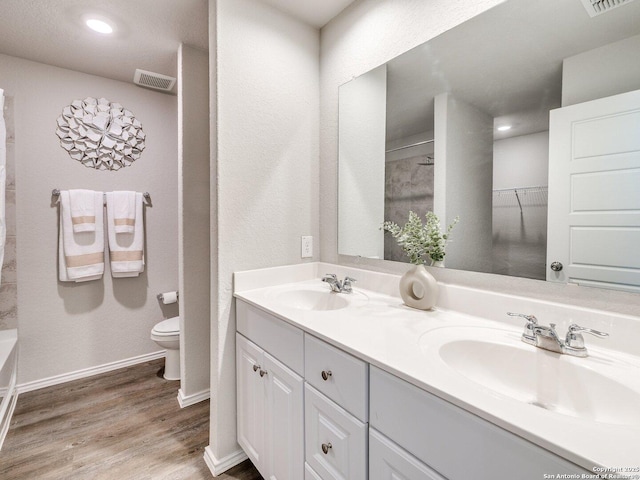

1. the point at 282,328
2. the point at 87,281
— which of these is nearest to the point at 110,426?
the point at 87,281

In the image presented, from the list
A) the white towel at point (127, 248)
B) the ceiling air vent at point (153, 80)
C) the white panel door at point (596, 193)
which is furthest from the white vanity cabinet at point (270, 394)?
the ceiling air vent at point (153, 80)

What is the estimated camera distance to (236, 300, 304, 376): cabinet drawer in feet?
3.56

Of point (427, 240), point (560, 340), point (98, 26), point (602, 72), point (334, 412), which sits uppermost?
point (98, 26)

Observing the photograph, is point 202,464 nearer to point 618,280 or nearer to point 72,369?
point 72,369

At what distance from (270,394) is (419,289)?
2.44ft

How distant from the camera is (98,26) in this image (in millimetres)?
1765

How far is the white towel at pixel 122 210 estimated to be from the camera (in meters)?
Result: 2.36

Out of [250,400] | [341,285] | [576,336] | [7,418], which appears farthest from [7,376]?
[576,336]

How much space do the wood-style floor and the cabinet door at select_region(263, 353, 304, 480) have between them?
39cm

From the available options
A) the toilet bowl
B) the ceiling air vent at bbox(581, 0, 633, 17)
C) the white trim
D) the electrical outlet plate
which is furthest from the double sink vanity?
the white trim

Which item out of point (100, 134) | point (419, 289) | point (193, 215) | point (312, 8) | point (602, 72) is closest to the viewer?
point (602, 72)

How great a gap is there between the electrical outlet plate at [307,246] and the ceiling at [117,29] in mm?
1241

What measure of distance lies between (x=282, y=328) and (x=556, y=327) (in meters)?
0.91

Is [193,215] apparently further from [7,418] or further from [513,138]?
[513,138]
